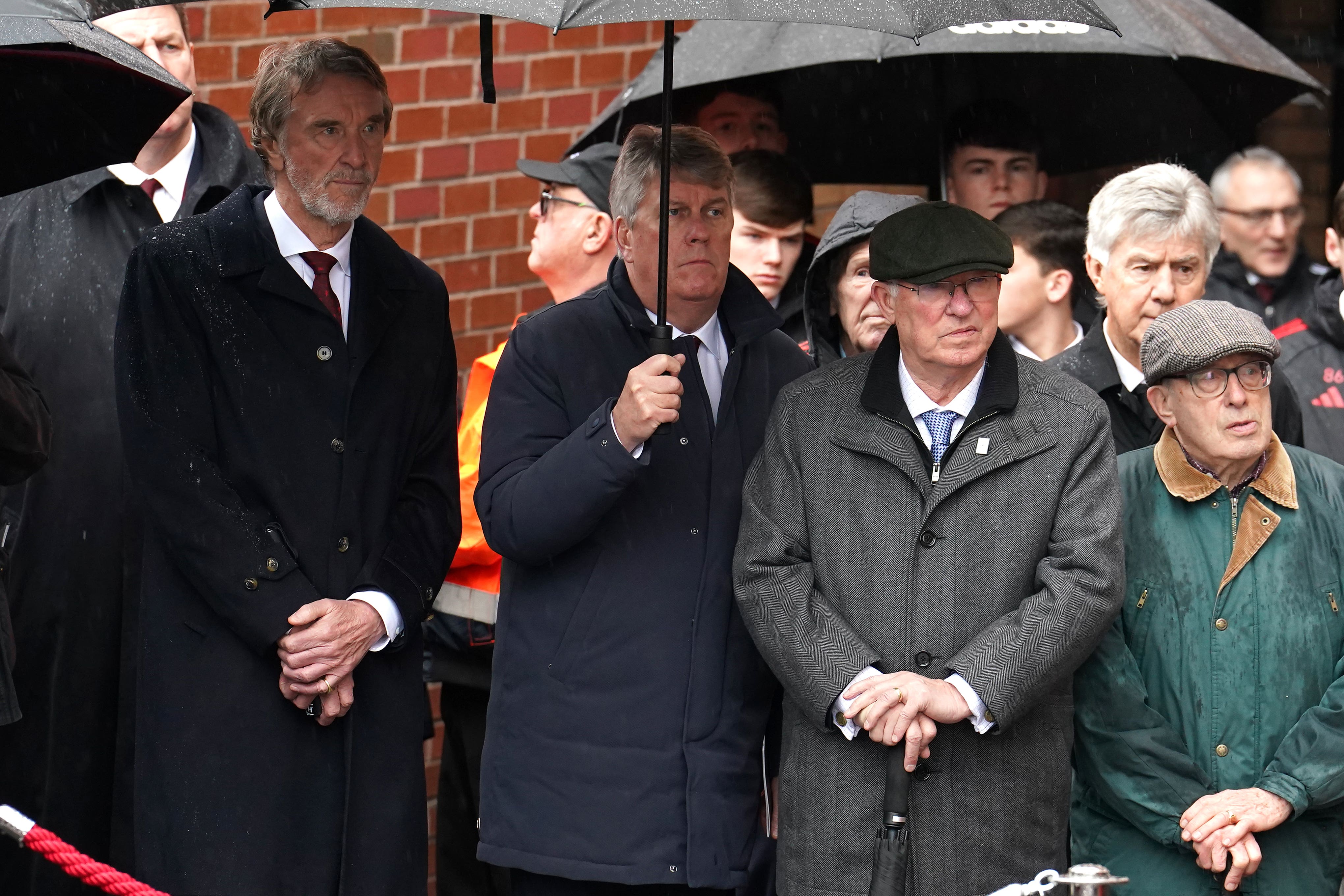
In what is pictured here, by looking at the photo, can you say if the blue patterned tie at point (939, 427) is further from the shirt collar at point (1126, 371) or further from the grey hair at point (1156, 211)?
the grey hair at point (1156, 211)

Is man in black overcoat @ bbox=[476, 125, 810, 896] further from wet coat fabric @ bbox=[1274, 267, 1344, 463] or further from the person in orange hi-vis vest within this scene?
wet coat fabric @ bbox=[1274, 267, 1344, 463]

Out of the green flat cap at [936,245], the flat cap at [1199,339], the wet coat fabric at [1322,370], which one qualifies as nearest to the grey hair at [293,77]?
the green flat cap at [936,245]

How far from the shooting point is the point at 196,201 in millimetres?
4395

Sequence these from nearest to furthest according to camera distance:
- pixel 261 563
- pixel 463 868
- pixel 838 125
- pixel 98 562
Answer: pixel 261 563 → pixel 98 562 → pixel 463 868 → pixel 838 125

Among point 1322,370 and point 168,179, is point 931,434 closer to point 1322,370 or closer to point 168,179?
point 1322,370

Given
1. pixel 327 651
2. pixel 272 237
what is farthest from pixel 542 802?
pixel 272 237

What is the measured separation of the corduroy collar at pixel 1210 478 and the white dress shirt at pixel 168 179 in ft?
7.79

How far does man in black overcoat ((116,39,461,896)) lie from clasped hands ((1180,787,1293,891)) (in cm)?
155

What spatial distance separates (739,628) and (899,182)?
8.89 ft

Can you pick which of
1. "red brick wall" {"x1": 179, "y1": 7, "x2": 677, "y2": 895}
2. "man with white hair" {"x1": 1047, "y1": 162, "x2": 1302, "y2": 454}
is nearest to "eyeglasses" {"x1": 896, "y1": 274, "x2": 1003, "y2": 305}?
"man with white hair" {"x1": 1047, "y1": 162, "x2": 1302, "y2": 454}

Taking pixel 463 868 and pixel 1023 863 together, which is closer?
pixel 1023 863

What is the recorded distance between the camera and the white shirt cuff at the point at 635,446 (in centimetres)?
344

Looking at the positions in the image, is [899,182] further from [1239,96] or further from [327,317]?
[327,317]

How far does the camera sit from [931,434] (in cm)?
347
